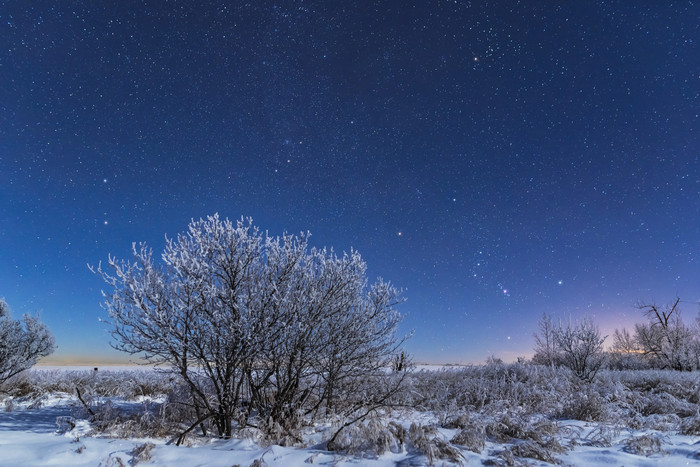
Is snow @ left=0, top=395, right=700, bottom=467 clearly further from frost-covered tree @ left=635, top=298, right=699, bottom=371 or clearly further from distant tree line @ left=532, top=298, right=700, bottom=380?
frost-covered tree @ left=635, top=298, right=699, bottom=371

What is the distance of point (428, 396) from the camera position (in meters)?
12.3

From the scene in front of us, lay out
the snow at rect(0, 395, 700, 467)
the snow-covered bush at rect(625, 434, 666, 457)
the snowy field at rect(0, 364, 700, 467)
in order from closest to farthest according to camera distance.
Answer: the snow at rect(0, 395, 700, 467) < the snowy field at rect(0, 364, 700, 467) < the snow-covered bush at rect(625, 434, 666, 457)

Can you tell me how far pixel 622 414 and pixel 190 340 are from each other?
9.56 meters

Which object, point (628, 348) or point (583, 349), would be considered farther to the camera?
point (628, 348)

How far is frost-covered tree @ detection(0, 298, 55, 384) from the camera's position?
521 inches

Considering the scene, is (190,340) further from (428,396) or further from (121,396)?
(428,396)

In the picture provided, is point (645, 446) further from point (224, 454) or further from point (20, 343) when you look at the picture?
point (20, 343)

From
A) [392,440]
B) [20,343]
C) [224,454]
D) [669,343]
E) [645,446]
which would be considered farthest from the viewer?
[669,343]

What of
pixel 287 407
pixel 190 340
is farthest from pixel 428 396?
pixel 190 340

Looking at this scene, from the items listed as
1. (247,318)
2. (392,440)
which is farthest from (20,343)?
(392,440)

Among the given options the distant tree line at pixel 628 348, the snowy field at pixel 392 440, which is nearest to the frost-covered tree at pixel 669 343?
the distant tree line at pixel 628 348

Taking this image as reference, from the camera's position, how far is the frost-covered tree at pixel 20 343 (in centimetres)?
1324

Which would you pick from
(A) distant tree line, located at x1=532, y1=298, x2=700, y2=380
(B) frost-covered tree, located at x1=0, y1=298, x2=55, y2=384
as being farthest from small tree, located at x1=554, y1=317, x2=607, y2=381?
(B) frost-covered tree, located at x1=0, y1=298, x2=55, y2=384

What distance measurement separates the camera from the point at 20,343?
1392 cm
